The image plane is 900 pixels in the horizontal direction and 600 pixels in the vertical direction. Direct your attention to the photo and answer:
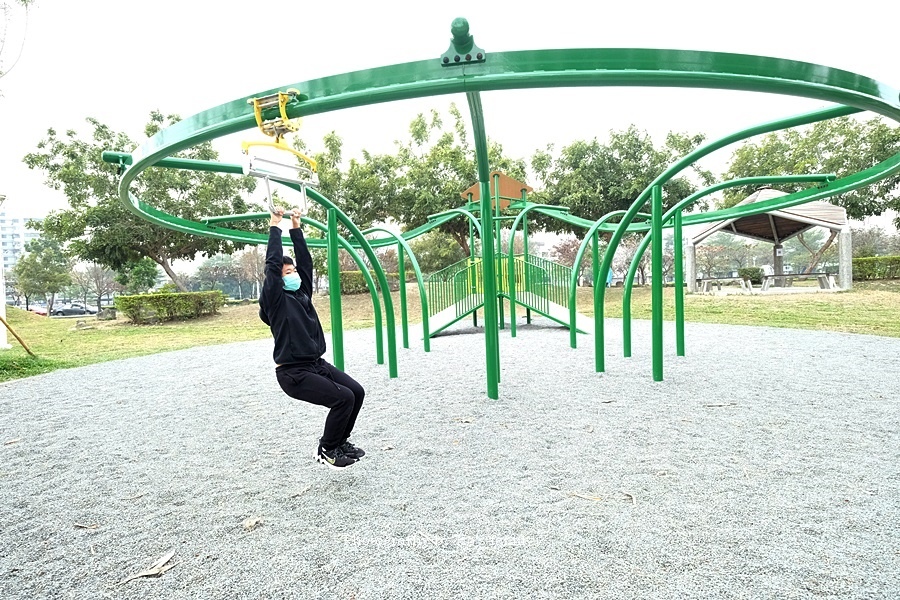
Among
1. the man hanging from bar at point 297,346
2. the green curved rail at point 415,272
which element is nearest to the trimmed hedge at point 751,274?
the green curved rail at point 415,272

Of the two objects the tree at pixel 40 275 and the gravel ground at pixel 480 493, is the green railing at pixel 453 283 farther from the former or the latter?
the tree at pixel 40 275

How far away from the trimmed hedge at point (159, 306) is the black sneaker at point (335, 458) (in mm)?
15607

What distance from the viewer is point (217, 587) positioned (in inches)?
67.8

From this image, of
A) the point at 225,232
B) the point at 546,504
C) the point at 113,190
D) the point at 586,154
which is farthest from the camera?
the point at 586,154

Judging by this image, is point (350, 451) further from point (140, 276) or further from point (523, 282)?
point (140, 276)

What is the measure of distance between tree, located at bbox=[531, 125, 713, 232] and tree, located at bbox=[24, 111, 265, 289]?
11.2m

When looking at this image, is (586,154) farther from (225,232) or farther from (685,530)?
(685,530)

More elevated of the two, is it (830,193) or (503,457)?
(830,193)

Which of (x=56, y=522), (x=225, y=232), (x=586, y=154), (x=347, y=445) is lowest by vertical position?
(x=56, y=522)

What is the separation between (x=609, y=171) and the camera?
61.6ft

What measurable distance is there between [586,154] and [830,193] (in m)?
15.3

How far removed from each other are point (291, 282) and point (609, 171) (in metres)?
18.2

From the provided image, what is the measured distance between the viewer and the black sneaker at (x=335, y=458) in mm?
2660

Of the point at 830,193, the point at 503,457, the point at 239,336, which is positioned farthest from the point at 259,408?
the point at 239,336
